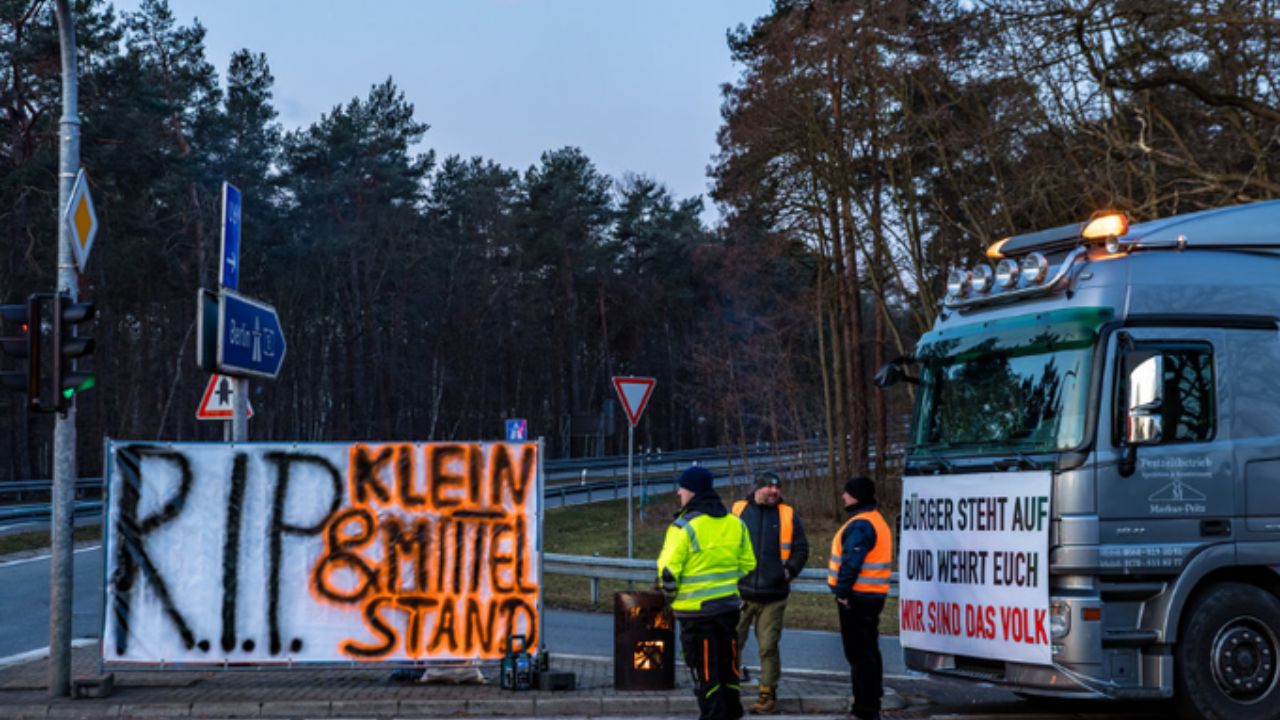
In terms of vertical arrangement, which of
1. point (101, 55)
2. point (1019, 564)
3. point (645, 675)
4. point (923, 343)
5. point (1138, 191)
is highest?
point (101, 55)

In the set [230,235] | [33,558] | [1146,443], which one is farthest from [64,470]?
[33,558]

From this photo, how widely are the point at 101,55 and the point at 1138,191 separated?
33.3 meters

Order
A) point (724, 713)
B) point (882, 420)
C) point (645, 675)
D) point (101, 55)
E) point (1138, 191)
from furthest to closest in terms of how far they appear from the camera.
Result: point (101, 55)
point (882, 420)
point (1138, 191)
point (645, 675)
point (724, 713)

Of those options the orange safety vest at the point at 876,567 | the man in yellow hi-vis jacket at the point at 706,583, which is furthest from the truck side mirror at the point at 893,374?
the man in yellow hi-vis jacket at the point at 706,583

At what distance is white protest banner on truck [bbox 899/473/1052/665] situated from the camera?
9570 mm

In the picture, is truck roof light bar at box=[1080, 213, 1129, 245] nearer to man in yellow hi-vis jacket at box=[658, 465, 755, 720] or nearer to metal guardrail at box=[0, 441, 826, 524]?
man in yellow hi-vis jacket at box=[658, 465, 755, 720]

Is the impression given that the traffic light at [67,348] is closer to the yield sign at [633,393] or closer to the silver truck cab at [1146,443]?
the silver truck cab at [1146,443]

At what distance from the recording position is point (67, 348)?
11.2 metres

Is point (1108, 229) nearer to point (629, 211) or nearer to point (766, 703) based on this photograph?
point (766, 703)

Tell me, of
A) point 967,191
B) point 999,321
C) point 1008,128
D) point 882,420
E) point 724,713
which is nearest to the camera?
point 724,713

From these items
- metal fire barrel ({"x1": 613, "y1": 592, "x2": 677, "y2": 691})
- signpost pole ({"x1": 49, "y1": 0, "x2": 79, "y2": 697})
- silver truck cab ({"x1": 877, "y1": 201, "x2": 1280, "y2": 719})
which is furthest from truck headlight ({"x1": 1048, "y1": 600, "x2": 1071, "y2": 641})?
signpost pole ({"x1": 49, "y1": 0, "x2": 79, "y2": 697})

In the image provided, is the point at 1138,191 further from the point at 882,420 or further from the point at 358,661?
the point at 358,661

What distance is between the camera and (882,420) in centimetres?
3691

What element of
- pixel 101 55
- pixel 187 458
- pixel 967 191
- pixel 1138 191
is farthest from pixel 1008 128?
pixel 101 55
